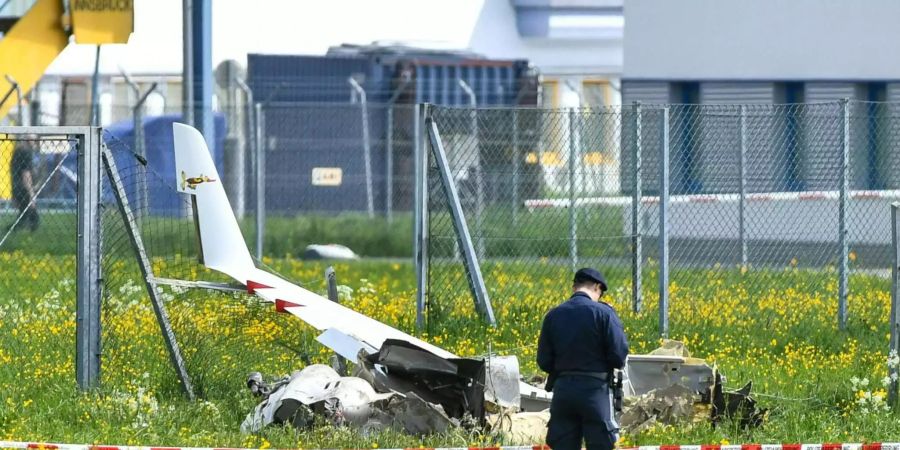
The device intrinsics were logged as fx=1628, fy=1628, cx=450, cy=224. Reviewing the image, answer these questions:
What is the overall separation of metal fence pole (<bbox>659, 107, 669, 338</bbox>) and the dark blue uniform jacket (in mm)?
4722

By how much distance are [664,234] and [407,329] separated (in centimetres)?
227

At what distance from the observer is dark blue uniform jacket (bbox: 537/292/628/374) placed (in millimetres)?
8484

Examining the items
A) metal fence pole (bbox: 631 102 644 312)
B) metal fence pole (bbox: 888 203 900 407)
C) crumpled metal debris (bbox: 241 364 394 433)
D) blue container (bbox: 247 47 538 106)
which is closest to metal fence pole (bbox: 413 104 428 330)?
metal fence pole (bbox: 631 102 644 312)

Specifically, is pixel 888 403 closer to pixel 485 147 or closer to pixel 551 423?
pixel 551 423

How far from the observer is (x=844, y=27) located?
22359mm

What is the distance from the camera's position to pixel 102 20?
22.3 metres

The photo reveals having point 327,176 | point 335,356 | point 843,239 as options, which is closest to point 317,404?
point 335,356

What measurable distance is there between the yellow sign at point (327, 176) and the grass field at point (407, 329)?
22.8 ft

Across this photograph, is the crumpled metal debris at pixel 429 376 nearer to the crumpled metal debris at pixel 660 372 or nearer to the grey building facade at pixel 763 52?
the crumpled metal debris at pixel 660 372

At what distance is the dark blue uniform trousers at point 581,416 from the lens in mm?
8453

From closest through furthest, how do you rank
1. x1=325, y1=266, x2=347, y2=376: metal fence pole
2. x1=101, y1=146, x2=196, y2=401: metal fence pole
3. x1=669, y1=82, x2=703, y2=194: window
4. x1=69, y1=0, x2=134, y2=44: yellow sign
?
x1=101, y1=146, x2=196, y2=401: metal fence pole
x1=325, y1=266, x2=347, y2=376: metal fence pole
x1=669, y1=82, x2=703, y2=194: window
x1=69, y1=0, x2=134, y2=44: yellow sign

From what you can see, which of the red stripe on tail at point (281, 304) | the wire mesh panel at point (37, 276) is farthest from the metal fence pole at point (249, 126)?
the red stripe on tail at point (281, 304)

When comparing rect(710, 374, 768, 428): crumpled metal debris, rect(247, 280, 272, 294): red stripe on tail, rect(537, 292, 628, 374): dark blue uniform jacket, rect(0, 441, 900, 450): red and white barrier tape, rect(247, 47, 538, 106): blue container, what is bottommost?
rect(0, 441, 900, 450): red and white barrier tape

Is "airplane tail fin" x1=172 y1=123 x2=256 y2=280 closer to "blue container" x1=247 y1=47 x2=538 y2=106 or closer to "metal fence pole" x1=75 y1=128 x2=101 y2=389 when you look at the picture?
"metal fence pole" x1=75 y1=128 x2=101 y2=389
